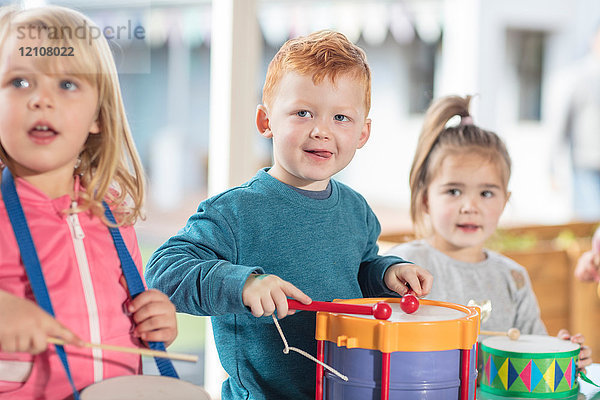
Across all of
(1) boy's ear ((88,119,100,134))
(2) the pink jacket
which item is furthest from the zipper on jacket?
(1) boy's ear ((88,119,100,134))

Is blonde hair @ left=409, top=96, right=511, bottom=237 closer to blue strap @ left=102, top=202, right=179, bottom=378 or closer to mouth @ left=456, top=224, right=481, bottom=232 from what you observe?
mouth @ left=456, top=224, right=481, bottom=232

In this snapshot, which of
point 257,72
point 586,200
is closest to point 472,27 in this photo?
point 586,200

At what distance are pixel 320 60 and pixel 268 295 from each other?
38cm

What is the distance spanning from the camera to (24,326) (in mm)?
762

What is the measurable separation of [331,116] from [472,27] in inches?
192

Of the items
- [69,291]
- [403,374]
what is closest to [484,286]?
[403,374]

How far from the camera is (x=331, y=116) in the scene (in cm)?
111

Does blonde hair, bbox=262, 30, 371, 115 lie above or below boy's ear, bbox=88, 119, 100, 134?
above

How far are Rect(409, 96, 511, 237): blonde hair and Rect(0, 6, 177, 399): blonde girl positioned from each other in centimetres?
80

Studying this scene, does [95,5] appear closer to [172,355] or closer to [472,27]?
[172,355]

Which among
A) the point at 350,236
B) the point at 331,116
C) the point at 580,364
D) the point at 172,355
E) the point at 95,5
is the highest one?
the point at 95,5

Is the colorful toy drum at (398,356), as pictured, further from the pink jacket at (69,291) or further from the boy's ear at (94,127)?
the boy's ear at (94,127)

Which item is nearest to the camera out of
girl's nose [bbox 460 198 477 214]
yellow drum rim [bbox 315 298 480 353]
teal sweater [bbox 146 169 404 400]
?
yellow drum rim [bbox 315 298 480 353]

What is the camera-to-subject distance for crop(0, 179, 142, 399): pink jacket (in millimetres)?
805
